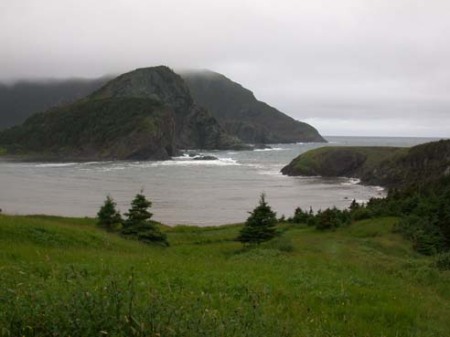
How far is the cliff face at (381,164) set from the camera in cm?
7838

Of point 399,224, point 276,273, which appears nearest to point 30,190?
point 399,224

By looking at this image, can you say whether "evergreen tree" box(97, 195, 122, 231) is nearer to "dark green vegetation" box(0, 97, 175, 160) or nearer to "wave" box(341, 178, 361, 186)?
"wave" box(341, 178, 361, 186)

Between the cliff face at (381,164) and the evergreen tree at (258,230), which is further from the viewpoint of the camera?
the cliff face at (381,164)

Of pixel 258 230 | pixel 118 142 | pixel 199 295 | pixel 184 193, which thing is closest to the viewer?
pixel 199 295

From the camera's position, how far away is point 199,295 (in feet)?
27.7

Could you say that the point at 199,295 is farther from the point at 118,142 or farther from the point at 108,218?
the point at 118,142

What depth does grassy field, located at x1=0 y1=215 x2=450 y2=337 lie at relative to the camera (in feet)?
17.3

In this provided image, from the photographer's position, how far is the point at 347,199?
230 feet

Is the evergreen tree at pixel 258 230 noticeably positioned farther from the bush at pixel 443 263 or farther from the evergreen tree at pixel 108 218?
the evergreen tree at pixel 108 218

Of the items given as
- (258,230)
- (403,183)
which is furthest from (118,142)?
(258,230)

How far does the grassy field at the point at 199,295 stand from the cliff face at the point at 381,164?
51.2 m

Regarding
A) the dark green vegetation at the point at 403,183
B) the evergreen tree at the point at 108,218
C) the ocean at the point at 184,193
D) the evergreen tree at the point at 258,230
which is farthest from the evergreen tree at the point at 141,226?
the ocean at the point at 184,193

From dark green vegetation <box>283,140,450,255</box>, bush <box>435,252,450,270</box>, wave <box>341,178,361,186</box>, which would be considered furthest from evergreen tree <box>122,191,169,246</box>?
wave <box>341,178,361,186</box>

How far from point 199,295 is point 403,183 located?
263 ft
